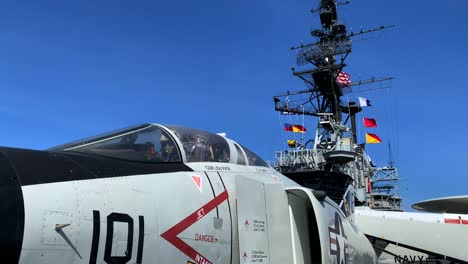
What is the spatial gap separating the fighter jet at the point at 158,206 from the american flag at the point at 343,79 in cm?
5225

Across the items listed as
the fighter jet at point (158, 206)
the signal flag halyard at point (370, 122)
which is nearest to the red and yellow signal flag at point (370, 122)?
the signal flag halyard at point (370, 122)

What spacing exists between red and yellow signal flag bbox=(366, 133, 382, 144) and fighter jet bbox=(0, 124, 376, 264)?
5035cm

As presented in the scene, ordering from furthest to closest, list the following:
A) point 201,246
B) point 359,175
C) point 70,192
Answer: point 359,175 → point 201,246 → point 70,192

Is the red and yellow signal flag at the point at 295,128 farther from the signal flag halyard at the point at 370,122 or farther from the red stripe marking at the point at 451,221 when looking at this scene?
the red stripe marking at the point at 451,221

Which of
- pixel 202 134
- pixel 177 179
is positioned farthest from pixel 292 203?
pixel 177 179

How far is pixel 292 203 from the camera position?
5.95m

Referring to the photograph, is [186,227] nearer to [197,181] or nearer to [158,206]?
[158,206]

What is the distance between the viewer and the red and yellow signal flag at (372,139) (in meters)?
55.2

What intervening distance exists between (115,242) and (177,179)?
43.5 inches

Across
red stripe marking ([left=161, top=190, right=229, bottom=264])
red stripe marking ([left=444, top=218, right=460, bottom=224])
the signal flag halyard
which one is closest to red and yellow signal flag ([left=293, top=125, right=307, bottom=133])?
the signal flag halyard

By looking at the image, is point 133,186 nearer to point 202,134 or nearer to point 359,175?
point 202,134

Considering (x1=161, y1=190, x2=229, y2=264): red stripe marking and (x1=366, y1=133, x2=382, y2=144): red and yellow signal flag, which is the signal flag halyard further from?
(x1=161, y1=190, x2=229, y2=264): red stripe marking

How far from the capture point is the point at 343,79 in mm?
58219

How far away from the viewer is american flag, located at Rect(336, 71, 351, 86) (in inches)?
2260
